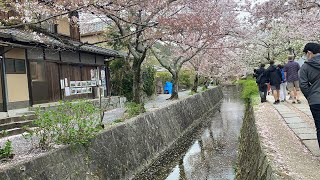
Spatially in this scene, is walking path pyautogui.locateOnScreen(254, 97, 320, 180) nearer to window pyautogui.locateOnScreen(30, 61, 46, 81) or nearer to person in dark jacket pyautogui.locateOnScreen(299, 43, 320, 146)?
person in dark jacket pyautogui.locateOnScreen(299, 43, 320, 146)

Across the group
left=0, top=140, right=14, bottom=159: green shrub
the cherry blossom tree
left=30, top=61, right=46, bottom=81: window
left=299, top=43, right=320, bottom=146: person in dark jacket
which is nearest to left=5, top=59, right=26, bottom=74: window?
left=30, top=61, right=46, bottom=81: window

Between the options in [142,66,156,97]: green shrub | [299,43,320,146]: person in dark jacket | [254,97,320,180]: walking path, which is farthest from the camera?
[142,66,156,97]: green shrub

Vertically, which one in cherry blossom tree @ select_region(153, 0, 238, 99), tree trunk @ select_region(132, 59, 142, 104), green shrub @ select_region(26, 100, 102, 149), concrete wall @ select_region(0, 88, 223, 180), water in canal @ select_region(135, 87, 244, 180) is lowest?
water in canal @ select_region(135, 87, 244, 180)

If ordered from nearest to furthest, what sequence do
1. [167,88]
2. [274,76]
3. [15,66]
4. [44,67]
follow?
[274,76] < [15,66] < [44,67] < [167,88]

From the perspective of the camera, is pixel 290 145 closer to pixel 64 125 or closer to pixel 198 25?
pixel 64 125

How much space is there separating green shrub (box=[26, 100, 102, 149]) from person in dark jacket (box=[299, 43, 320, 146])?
496 centimetres

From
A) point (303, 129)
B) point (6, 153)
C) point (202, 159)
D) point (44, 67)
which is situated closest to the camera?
point (6, 153)

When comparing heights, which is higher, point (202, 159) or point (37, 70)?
point (37, 70)

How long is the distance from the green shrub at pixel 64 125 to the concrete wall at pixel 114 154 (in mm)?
299

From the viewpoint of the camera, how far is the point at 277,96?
15047 millimetres

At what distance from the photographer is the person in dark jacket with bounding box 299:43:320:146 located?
5402mm

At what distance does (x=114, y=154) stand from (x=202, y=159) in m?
4.65

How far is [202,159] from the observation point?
1290 centimetres

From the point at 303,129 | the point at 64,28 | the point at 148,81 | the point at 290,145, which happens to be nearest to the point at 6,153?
the point at 290,145
